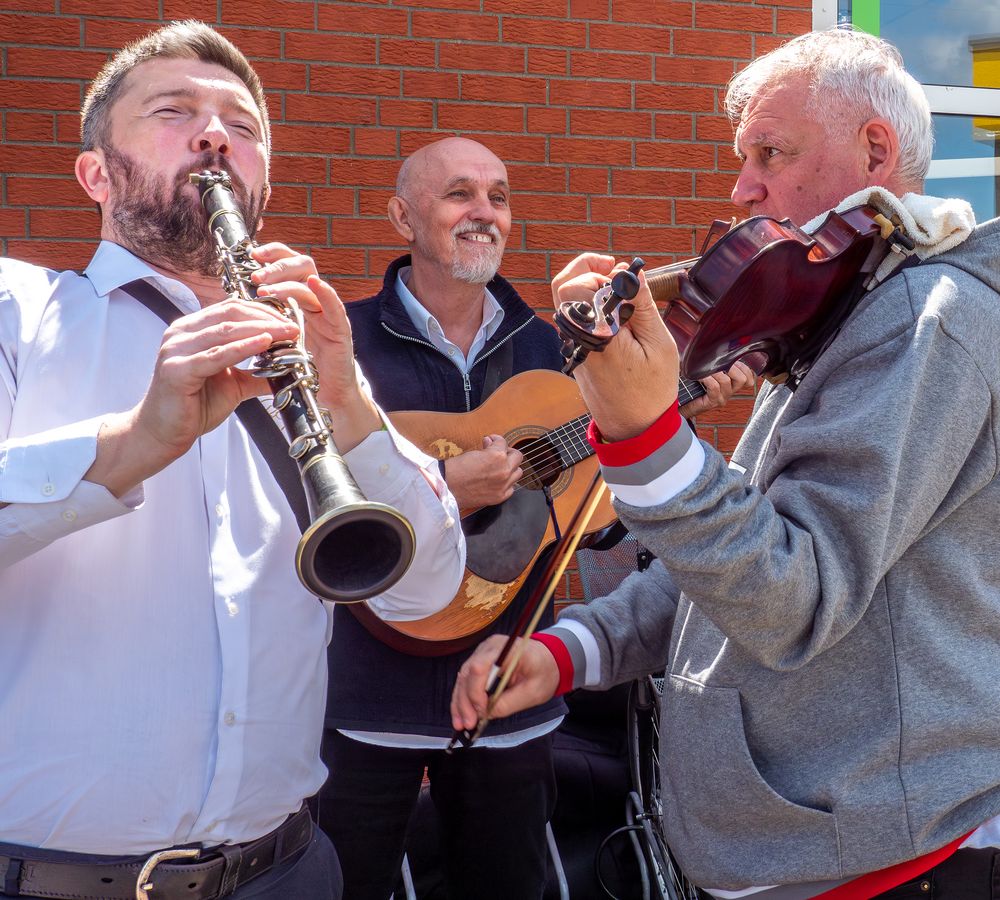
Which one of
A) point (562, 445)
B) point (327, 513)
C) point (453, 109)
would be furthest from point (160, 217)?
point (453, 109)

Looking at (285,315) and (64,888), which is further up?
(285,315)

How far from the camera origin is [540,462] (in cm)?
286

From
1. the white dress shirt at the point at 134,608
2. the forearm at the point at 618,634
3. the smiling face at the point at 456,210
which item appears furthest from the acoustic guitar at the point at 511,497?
the white dress shirt at the point at 134,608

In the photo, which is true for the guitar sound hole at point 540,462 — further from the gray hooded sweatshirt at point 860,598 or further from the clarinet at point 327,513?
the clarinet at point 327,513

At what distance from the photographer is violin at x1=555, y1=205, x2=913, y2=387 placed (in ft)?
4.91

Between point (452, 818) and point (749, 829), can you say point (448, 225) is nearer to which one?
point (452, 818)

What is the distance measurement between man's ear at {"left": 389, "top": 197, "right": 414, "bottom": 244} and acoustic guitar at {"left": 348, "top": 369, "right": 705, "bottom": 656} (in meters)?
0.62

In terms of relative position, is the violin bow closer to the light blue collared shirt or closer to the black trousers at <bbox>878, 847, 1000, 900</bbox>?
the black trousers at <bbox>878, 847, 1000, 900</bbox>

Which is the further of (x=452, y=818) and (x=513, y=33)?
(x=513, y=33)

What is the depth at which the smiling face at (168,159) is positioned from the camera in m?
1.63

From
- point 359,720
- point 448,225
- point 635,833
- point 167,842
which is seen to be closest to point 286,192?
point 448,225

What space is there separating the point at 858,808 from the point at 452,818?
141cm

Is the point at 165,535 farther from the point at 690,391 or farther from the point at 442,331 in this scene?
the point at 690,391

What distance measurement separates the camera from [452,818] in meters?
2.60
